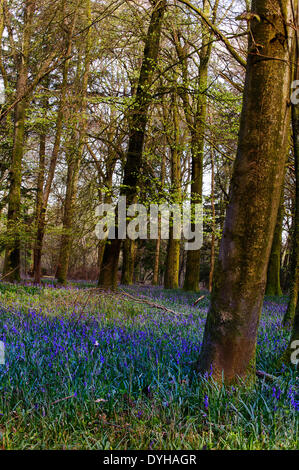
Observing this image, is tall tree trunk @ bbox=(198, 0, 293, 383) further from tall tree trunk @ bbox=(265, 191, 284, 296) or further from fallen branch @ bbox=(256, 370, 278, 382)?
tall tree trunk @ bbox=(265, 191, 284, 296)

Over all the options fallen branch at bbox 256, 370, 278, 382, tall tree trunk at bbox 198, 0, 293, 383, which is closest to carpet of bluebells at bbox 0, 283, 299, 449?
fallen branch at bbox 256, 370, 278, 382

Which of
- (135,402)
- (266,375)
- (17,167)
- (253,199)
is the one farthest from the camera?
(17,167)

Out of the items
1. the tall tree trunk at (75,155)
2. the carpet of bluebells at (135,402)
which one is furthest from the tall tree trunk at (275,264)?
the carpet of bluebells at (135,402)

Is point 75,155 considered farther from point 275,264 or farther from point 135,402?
point 135,402

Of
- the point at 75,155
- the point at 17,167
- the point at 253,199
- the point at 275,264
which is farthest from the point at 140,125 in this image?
the point at 275,264

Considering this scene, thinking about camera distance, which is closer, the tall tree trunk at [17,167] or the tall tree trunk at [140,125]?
the tall tree trunk at [140,125]

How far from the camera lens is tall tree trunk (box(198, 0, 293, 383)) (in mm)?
2734

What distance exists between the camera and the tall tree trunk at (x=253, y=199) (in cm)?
273

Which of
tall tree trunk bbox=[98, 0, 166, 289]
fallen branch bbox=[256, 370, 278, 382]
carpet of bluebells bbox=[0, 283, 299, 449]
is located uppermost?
tall tree trunk bbox=[98, 0, 166, 289]

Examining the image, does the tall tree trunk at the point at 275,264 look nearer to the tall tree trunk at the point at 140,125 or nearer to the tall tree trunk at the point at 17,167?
the tall tree trunk at the point at 140,125

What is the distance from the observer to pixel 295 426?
2.21 m

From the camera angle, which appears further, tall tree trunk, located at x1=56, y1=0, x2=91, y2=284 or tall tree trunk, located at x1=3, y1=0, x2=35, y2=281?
tall tree trunk, located at x1=3, y1=0, x2=35, y2=281

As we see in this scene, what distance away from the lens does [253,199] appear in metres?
2.73
